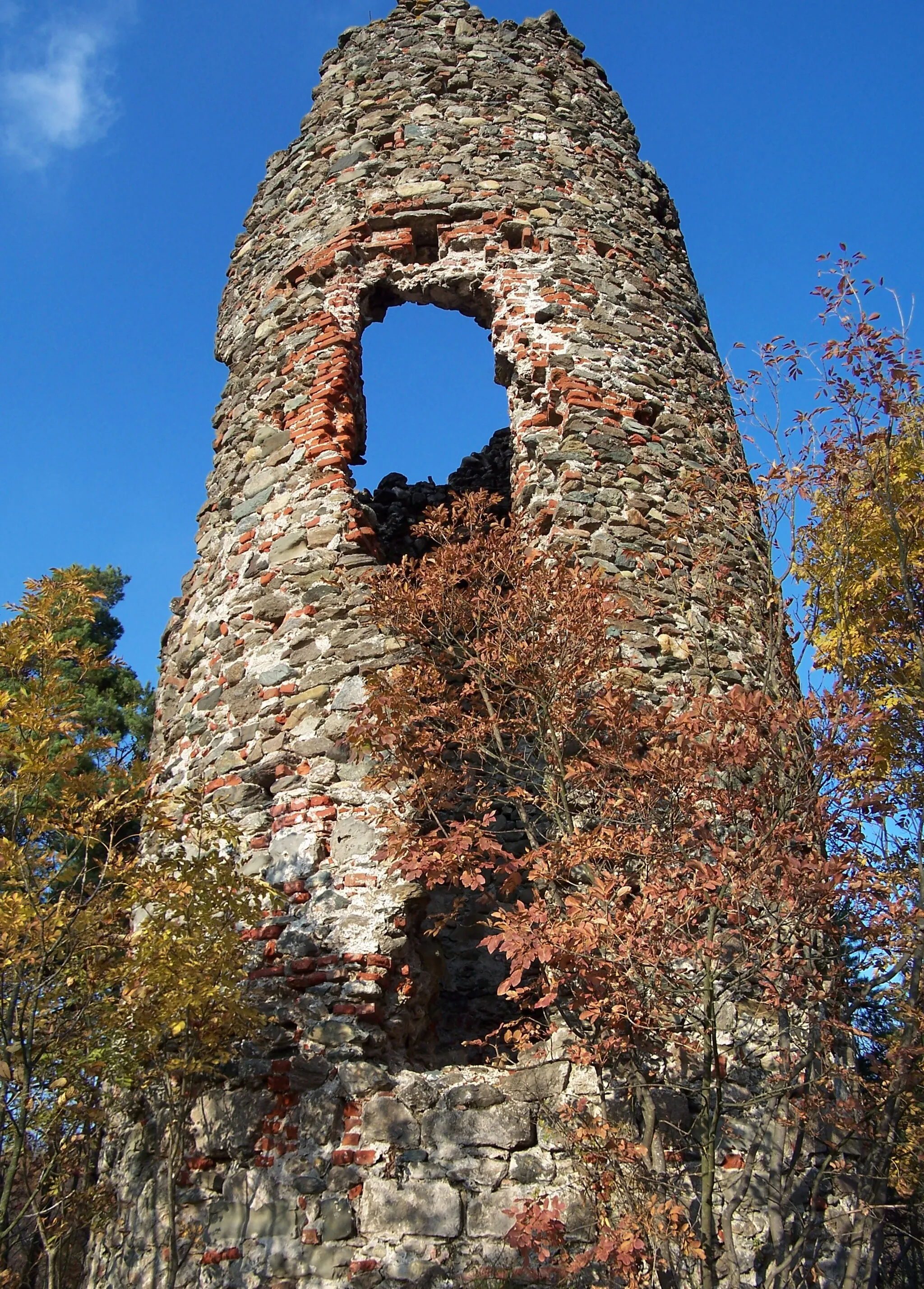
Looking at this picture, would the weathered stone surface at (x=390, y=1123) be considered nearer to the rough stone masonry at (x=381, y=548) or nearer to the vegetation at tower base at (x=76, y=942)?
the rough stone masonry at (x=381, y=548)

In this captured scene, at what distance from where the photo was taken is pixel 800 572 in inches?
169

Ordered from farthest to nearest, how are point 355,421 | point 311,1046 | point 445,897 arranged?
point 355,421, point 445,897, point 311,1046

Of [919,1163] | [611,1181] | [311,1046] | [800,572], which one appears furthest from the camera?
[800,572]

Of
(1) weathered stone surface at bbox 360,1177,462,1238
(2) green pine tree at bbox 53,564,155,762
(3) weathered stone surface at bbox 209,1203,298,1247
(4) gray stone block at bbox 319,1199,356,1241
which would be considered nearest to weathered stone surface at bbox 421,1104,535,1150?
(1) weathered stone surface at bbox 360,1177,462,1238

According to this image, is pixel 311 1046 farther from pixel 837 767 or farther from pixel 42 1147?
pixel 837 767

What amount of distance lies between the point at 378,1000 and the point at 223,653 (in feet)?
7.00

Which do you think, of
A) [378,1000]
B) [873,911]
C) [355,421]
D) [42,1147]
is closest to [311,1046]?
[378,1000]

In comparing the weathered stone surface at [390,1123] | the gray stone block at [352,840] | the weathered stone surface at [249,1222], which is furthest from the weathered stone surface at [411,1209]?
the gray stone block at [352,840]

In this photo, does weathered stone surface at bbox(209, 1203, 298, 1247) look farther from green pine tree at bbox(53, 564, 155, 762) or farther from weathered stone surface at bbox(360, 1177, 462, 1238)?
green pine tree at bbox(53, 564, 155, 762)

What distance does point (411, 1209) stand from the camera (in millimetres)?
3576

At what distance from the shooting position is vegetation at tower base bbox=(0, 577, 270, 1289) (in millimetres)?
3340

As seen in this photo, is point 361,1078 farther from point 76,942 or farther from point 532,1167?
point 76,942

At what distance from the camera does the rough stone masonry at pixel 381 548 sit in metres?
3.69

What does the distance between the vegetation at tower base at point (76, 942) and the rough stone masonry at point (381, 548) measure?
0.36 metres
